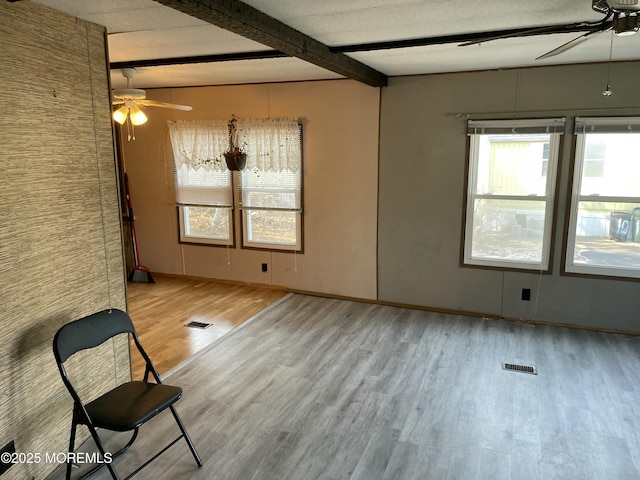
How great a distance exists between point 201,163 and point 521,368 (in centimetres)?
409

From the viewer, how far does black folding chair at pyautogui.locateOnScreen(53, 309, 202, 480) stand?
212 centimetres

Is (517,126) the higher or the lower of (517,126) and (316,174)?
the higher

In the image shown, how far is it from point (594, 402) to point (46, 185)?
11.5 feet

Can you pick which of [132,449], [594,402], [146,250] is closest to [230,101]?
[146,250]

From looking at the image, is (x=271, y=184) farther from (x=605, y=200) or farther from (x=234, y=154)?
(x=605, y=200)

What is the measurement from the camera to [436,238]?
4754 millimetres

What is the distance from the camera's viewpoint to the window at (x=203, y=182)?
5.57 metres

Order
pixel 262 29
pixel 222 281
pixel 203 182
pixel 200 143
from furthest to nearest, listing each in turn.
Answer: pixel 222 281
pixel 203 182
pixel 200 143
pixel 262 29

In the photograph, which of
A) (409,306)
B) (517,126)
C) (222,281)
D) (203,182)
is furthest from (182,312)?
(517,126)

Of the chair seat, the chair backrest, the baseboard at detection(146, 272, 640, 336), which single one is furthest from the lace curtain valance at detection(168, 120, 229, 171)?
the chair seat

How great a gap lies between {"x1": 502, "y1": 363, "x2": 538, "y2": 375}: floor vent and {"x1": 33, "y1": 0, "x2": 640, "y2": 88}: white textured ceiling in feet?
7.62

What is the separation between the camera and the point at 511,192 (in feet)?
14.7

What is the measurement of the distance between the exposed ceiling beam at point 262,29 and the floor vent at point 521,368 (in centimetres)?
259

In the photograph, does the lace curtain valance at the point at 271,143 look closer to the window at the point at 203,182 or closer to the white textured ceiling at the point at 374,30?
the window at the point at 203,182
